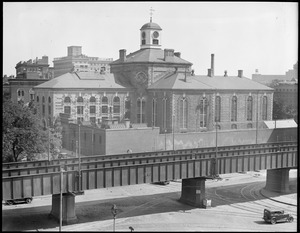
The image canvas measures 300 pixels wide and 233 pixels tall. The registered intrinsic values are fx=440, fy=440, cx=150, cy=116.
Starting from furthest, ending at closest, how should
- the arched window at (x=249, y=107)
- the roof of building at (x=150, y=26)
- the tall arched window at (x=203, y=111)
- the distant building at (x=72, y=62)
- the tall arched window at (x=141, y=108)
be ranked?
the arched window at (x=249, y=107)
the tall arched window at (x=141, y=108)
the roof of building at (x=150, y=26)
the tall arched window at (x=203, y=111)
the distant building at (x=72, y=62)

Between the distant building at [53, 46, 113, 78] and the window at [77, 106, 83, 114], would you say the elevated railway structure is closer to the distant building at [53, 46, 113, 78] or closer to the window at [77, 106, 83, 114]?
the window at [77, 106, 83, 114]

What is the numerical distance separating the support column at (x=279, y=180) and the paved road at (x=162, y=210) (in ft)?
2.34

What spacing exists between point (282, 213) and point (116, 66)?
140 feet

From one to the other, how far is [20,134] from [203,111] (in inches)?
1156

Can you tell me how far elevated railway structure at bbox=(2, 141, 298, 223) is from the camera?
29.0 meters

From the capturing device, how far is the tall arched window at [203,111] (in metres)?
63.2

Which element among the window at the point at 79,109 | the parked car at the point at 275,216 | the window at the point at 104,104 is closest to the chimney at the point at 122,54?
the window at the point at 104,104

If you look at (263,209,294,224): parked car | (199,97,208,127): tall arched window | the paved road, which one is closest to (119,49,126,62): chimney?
(199,97,208,127): tall arched window

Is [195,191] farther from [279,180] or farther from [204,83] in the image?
[204,83]

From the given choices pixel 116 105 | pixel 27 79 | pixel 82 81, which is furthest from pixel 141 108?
pixel 27 79

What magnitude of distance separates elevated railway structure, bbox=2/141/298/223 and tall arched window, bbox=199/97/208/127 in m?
21.4

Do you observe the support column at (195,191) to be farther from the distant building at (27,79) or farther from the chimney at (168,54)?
the distant building at (27,79)

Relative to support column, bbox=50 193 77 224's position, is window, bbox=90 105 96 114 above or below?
above

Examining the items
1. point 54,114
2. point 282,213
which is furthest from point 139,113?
point 282,213
